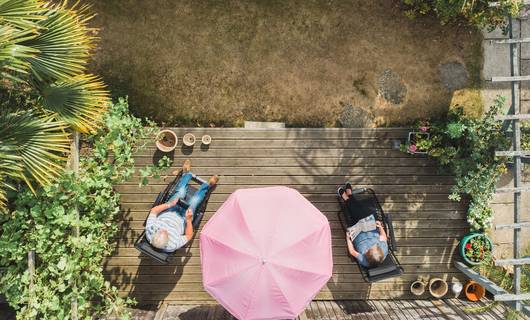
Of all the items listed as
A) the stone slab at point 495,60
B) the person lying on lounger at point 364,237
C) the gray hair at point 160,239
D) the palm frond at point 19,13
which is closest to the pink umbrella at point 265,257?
the gray hair at point 160,239

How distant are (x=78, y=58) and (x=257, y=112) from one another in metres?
2.81

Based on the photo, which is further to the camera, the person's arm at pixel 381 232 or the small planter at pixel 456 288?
the small planter at pixel 456 288

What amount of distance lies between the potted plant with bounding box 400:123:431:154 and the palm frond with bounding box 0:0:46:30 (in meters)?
5.23

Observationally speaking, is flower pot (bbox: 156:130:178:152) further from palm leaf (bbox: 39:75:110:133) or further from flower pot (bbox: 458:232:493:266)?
flower pot (bbox: 458:232:493:266)

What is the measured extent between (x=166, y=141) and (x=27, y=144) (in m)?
2.17

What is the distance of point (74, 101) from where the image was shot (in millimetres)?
4691

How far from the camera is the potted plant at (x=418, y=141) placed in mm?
5926

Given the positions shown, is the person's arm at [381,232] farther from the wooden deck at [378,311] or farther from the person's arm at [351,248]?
the wooden deck at [378,311]

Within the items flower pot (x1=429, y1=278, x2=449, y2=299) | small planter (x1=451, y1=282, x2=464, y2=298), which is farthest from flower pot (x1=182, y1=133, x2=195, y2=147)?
small planter (x1=451, y1=282, x2=464, y2=298)

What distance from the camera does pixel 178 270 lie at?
6.34 m

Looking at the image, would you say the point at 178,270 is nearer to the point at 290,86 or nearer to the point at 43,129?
the point at 43,129

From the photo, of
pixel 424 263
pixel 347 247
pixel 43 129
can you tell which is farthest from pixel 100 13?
pixel 424 263

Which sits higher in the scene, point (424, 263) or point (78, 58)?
point (78, 58)

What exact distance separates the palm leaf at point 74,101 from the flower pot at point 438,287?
18.9 feet
